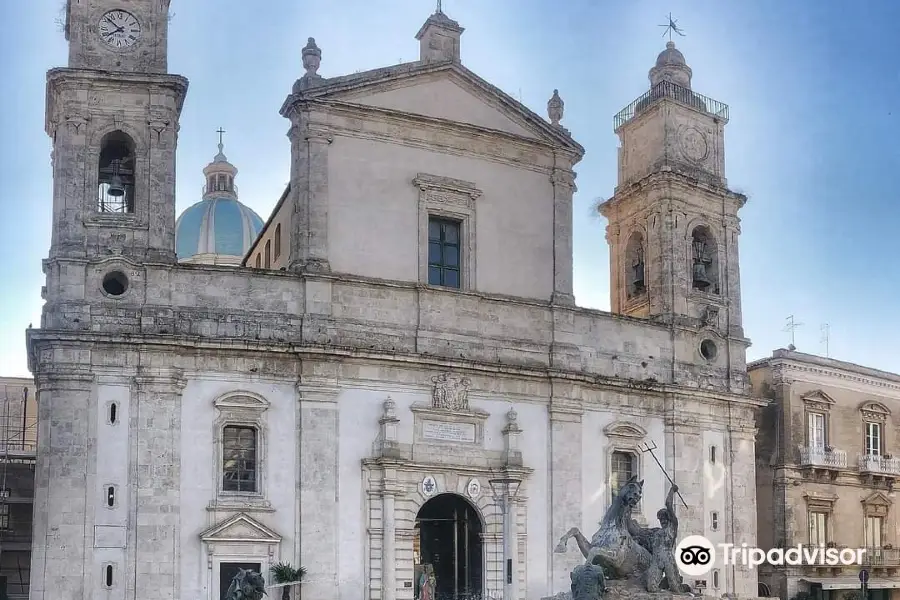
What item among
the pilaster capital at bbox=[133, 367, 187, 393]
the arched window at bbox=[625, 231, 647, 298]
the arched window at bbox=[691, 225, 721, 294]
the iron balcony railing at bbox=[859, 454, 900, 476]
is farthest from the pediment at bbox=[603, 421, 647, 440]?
the iron balcony railing at bbox=[859, 454, 900, 476]

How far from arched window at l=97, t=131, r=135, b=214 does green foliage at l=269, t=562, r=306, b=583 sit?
332 inches

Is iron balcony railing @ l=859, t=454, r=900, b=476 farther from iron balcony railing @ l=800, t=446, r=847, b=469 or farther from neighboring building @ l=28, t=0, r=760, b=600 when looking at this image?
neighboring building @ l=28, t=0, r=760, b=600

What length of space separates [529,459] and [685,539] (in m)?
5.05

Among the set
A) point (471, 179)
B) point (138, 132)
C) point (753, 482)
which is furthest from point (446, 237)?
point (753, 482)

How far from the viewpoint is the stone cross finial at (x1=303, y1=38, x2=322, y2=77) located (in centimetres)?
3167

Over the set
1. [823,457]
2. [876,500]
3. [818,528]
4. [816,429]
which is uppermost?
[816,429]

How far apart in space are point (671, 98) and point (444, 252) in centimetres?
860

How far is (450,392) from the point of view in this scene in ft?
102

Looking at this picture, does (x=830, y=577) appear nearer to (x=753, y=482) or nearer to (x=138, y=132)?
(x=753, y=482)

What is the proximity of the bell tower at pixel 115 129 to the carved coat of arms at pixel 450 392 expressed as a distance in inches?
264

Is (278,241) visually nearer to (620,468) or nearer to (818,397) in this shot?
(620,468)

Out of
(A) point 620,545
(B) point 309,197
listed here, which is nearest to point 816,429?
(B) point 309,197

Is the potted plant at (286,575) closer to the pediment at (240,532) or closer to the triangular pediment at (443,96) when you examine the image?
the pediment at (240,532)

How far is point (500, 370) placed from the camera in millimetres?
31703
